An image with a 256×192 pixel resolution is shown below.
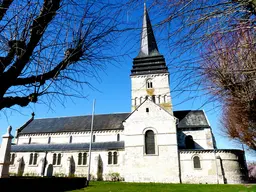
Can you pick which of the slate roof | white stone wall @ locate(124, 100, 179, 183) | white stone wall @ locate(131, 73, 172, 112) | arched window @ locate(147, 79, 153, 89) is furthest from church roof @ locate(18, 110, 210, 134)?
arched window @ locate(147, 79, 153, 89)

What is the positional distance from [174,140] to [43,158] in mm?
17890

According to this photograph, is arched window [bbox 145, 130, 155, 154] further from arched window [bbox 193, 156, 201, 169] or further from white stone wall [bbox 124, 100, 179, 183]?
arched window [bbox 193, 156, 201, 169]

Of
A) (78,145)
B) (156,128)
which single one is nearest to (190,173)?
(156,128)

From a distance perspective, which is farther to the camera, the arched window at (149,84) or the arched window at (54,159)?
the arched window at (149,84)

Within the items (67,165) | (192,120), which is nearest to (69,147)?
(67,165)

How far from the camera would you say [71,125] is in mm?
29312

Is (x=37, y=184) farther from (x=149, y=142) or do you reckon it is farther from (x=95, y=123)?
(x=95, y=123)

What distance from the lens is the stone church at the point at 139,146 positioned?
66.9 ft

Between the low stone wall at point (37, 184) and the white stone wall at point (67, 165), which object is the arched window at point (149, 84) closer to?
the white stone wall at point (67, 165)

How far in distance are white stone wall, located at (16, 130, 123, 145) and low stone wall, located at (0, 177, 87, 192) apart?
11.4m

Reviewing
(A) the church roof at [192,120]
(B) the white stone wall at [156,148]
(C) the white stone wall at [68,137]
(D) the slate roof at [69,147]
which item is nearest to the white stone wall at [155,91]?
(A) the church roof at [192,120]

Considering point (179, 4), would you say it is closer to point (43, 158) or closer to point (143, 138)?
point (143, 138)

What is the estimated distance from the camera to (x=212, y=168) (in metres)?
20.2

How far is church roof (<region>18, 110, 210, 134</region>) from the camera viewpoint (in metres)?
25.4
